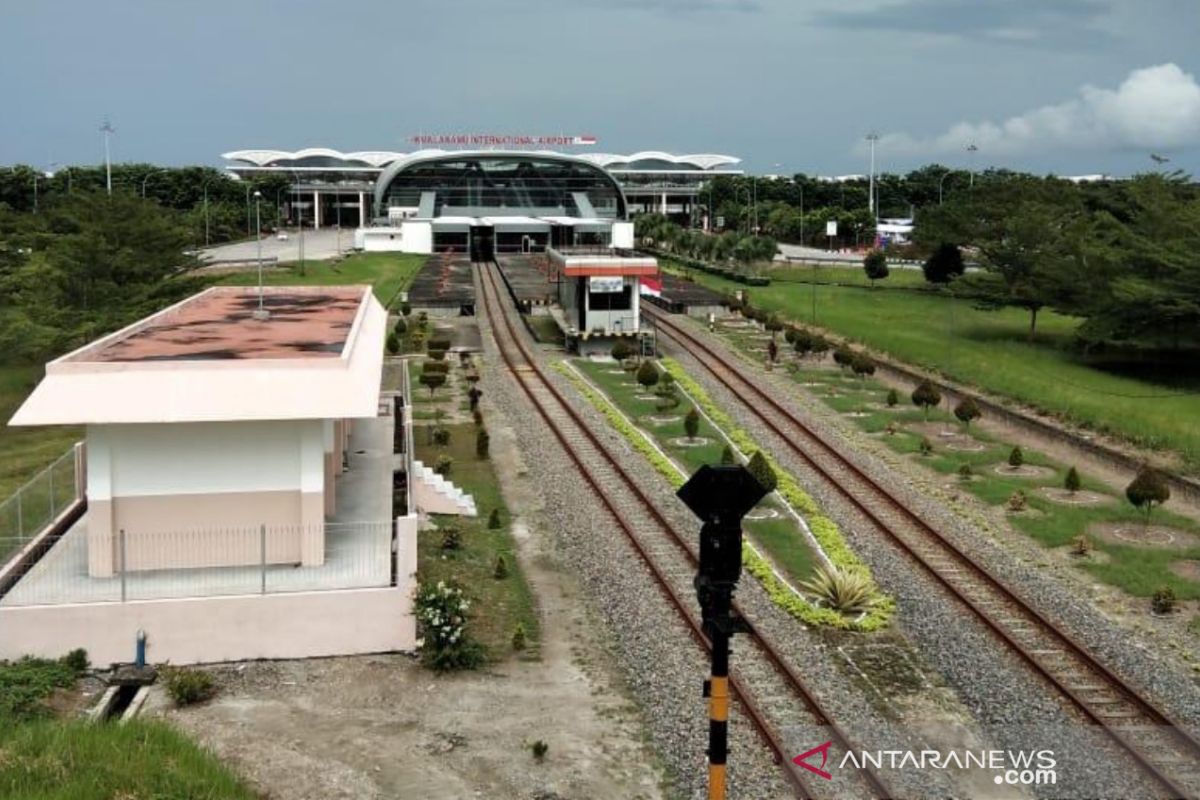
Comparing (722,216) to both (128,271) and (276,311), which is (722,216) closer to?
(128,271)

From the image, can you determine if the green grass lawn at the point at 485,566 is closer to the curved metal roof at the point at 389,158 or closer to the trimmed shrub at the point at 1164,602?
the trimmed shrub at the point at 1164,602

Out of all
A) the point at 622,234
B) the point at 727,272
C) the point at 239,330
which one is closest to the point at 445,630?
the point at 239,330

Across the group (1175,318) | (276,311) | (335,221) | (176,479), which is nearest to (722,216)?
(335,221)

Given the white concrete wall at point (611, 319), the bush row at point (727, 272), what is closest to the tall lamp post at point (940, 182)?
the bush row at point (727, 272)

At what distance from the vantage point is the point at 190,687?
13.5 metres

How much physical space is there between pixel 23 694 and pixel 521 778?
594cm

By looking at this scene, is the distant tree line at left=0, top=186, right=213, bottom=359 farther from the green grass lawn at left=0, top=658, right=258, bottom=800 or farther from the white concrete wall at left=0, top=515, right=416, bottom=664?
the green grass lawn at left=0, top=658, right=258, bottom=800

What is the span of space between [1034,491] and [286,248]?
3374 inches

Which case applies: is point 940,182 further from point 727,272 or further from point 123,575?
point 123,575

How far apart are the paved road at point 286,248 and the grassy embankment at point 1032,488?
53.9m

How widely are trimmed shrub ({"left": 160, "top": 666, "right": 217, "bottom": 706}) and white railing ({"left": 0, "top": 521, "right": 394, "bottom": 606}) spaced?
1.58 metres

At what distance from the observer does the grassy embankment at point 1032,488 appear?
18297mm

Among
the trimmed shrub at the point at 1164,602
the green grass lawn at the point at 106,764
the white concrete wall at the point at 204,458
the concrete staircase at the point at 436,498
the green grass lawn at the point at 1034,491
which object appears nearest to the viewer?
the green grass lawn at the point at 106,764

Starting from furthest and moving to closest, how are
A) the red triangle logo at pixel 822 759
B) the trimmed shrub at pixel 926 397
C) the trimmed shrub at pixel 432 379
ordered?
1. the trimmed shrub at pixel 432 379
2. the trimmed shrub at pixel 926 397
3. the red triangle logo at pixel 822 759
